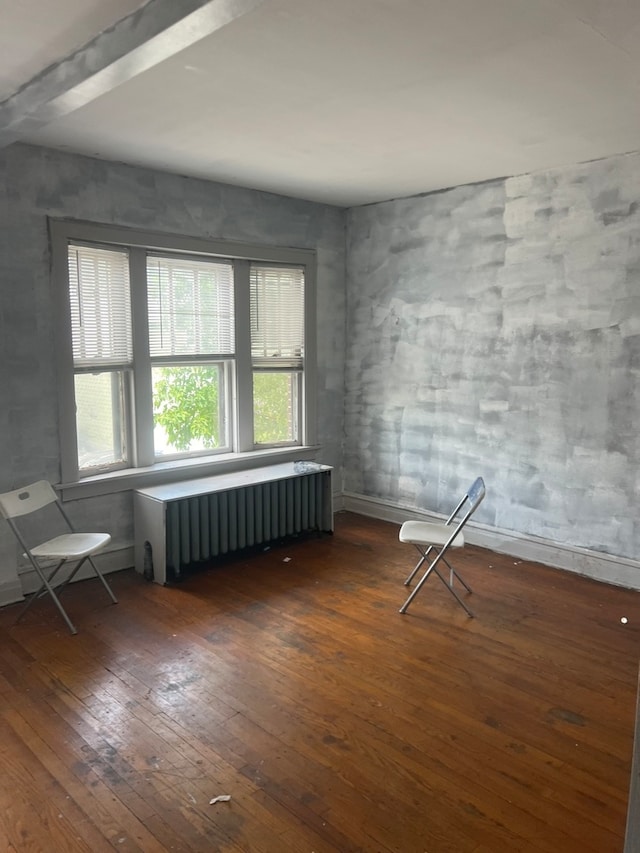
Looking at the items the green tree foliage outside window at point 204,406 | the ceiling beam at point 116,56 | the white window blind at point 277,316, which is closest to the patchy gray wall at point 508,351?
the white window blind at point 277,316

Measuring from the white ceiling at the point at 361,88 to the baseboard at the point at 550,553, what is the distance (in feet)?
8.65

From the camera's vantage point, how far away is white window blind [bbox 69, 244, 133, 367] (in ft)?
13.7

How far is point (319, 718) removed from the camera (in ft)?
9.16

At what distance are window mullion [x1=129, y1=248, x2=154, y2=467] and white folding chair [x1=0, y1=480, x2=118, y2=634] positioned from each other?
0.74 meters

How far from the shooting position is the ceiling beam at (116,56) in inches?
78.9

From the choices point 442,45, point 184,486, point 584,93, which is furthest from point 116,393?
point 584,93

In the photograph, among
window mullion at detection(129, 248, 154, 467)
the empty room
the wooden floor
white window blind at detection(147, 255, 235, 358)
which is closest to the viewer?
the wooden floor

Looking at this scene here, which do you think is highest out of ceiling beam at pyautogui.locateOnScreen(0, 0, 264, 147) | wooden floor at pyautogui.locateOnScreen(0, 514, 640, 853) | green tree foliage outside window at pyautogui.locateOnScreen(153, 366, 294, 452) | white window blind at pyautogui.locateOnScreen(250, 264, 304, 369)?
ceiling beam at pyautogui.locateOnScreen(0, 0, 264, 147)

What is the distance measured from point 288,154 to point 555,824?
375 cm

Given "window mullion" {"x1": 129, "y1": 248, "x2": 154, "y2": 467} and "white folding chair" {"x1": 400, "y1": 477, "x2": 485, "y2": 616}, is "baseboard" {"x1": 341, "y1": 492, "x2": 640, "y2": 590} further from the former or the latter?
"window mullion" {"x1": 129, "y1": 248, "x2": 154, "y2": 467}

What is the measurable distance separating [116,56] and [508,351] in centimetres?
333

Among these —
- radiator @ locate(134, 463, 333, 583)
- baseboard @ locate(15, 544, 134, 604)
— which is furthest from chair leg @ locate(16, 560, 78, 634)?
radiator @ locate(134, 463, 333, 583)

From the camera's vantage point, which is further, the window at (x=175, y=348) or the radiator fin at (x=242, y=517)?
the radiator fin at (x=242, y=517)

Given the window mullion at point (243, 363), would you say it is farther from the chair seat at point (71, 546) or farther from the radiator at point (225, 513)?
the chair seat at point (71, 546)
